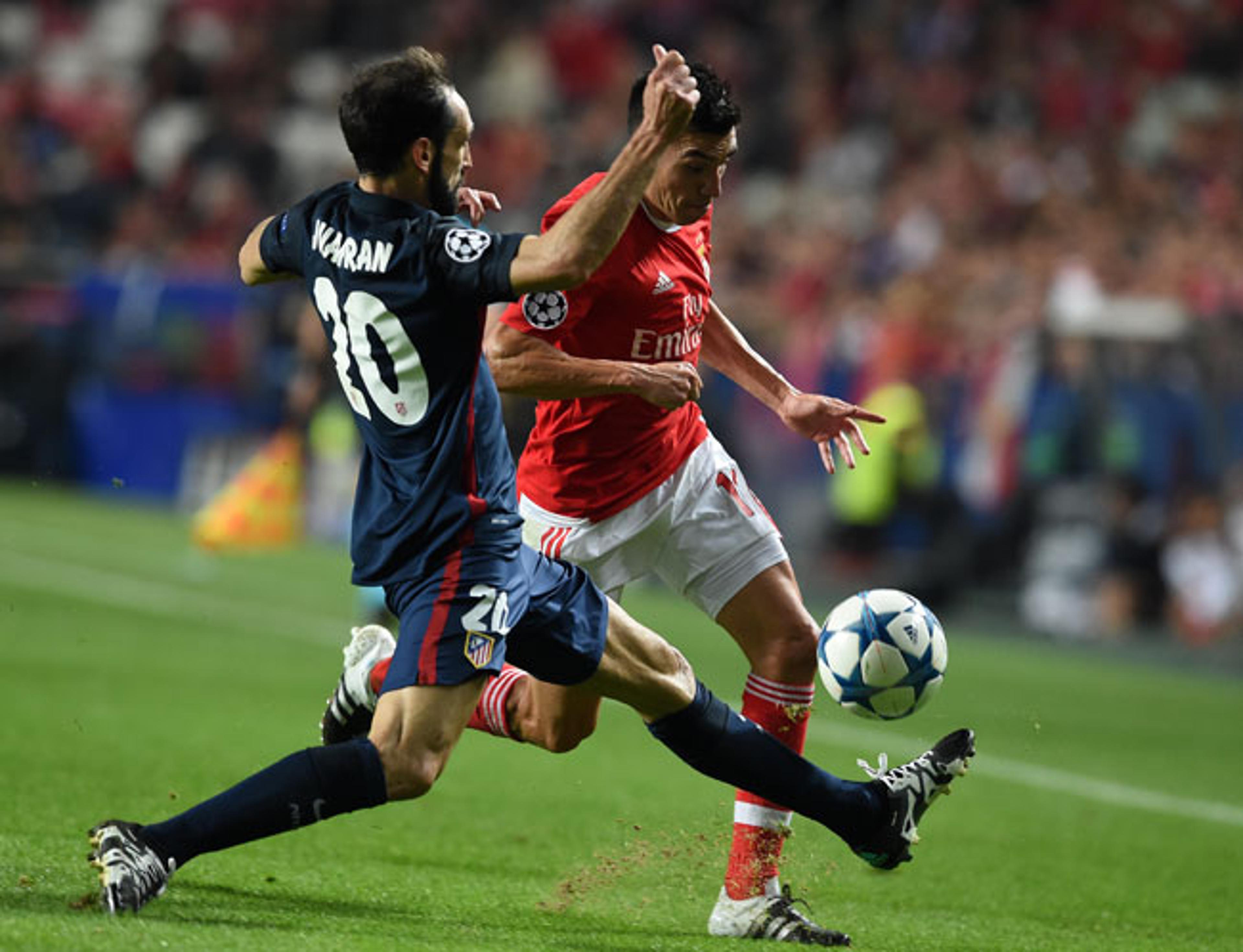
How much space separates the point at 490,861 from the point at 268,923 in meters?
1.51

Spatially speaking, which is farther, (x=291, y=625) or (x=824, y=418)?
(x=291, y=625)

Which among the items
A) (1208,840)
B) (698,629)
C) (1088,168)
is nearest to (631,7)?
(1088,168)

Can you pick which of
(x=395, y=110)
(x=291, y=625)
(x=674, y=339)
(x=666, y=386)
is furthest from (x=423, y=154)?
(x=291, y=625)

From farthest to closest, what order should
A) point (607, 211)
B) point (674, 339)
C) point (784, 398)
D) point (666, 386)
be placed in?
point (784, 398) → point (674, 339) → point (666, 386) → point (607, 211)

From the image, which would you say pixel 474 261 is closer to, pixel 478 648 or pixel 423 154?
pixel 423 154

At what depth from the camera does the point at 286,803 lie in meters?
4.82

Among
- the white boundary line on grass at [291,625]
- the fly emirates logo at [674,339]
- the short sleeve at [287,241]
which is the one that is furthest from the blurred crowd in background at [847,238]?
the short sleeve at [287,241]

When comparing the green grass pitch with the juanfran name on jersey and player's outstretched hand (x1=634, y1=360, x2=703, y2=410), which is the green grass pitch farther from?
the juanfran name on jersey

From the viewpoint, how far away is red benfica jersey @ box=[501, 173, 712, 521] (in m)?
5.88

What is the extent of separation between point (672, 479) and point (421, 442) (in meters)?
1.28

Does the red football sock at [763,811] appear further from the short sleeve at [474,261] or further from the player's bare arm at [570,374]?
the short sleeve at [474,261]

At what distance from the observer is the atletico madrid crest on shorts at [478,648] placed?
4910mm

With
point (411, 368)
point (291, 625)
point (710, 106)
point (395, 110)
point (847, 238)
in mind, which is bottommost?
point (411, 368)

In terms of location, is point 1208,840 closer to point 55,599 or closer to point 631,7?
point 55,599
